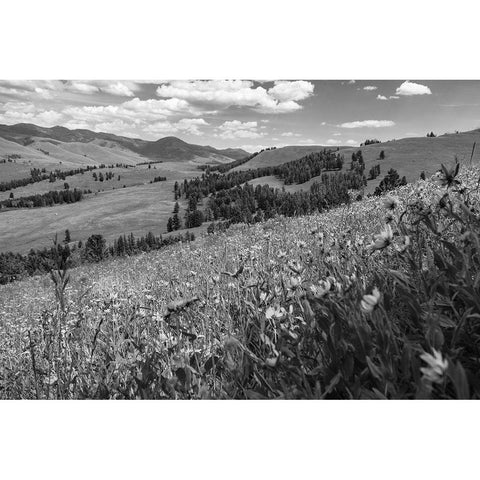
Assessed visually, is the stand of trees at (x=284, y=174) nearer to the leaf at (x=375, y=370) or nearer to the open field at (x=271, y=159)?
the open field at (x=271, y=159)

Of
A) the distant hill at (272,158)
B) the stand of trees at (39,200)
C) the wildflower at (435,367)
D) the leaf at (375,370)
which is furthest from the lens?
the distant hill at (272,158)

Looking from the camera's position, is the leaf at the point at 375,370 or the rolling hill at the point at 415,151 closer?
the leaf at the point at 375,370

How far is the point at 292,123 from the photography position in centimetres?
840

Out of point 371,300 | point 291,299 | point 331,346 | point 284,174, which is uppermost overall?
point 371,300

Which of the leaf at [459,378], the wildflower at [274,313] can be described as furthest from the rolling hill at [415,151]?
the leaf at [459,378]

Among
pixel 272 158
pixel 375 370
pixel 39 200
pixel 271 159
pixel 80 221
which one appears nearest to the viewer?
pixel 375 370

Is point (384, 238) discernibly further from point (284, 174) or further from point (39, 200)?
point (284, 174)

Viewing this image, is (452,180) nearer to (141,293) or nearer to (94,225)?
(141,293)

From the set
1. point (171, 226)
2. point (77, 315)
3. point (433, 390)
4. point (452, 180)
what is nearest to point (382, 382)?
point (433, 390)

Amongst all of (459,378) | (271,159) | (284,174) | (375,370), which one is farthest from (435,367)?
(271,159)

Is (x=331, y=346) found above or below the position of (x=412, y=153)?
below

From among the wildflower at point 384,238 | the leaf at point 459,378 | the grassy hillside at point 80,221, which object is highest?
the wildflower at point 384,238

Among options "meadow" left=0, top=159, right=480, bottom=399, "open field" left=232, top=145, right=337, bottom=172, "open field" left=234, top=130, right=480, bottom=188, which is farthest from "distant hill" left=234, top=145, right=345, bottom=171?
"meadow" left=0, top=159, right=480, bottom=399
